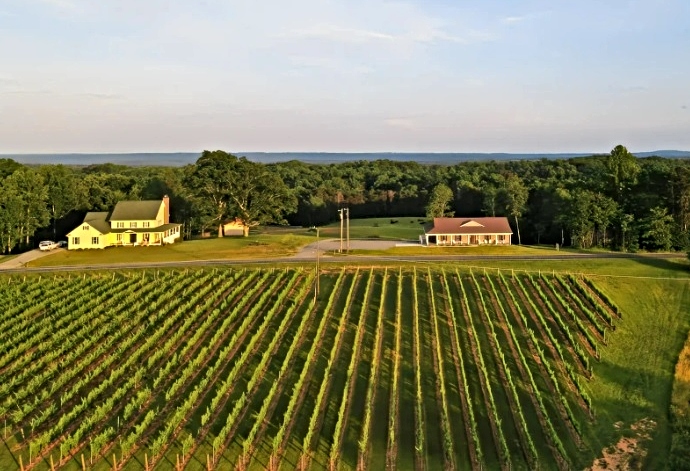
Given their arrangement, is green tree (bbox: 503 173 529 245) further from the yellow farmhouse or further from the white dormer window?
the yellow farmhouse

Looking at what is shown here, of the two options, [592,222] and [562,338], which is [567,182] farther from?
[562,338]

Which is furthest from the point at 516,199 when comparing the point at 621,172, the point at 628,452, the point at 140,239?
the point at 628,452

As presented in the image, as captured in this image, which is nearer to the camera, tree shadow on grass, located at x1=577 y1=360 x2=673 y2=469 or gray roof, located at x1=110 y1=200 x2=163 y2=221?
tree shadow on grass, located at x1=577 y1=360 x2=673 y2=469

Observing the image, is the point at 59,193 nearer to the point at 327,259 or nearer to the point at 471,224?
the point at 327,259

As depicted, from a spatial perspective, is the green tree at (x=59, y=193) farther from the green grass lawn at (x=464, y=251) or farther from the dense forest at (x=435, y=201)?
the green grass lawn at (x=464, y=251)

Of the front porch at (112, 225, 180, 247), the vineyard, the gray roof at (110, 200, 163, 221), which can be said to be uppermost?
the gray roof at (110, 200, 163, 221)

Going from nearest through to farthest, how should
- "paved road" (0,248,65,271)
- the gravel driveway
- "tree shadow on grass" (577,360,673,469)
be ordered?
1. "tree shadow on grass" (577,360,673,469)
2. "paved road" (0,248,65,271)
3. the gravel driveway

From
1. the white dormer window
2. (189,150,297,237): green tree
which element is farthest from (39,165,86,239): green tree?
the white dormer window
